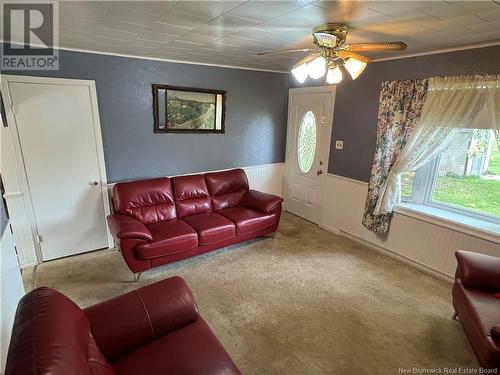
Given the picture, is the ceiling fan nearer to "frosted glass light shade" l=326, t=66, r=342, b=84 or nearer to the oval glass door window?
"frosted glass light shade" l=326, t=66, r=342, b=84

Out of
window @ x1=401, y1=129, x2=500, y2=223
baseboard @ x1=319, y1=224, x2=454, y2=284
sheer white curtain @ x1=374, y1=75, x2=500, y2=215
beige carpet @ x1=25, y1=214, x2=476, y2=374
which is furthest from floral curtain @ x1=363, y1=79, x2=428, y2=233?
beige carpet @ x1=25, y1=214, x2=476, y2=374

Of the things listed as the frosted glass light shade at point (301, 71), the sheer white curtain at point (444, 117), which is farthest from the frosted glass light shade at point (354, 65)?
the sheer white curtain at point (444, 117)

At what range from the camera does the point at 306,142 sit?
4.44m

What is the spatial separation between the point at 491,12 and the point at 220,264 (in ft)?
10.0

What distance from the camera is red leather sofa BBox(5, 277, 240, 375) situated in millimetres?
1000

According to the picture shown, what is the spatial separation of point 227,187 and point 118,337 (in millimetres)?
2623

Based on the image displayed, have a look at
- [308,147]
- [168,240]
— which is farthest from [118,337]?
[308,147]

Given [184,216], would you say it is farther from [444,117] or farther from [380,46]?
[444,117]

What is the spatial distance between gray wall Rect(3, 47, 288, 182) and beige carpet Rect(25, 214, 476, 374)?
130cm

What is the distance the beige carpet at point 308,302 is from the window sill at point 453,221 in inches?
24.1

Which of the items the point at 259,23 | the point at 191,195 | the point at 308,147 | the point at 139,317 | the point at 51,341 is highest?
the point at 259,23

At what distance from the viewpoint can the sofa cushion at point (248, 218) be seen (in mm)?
3406

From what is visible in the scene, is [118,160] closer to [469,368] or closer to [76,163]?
[76,163]

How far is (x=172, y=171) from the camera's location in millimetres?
3846
